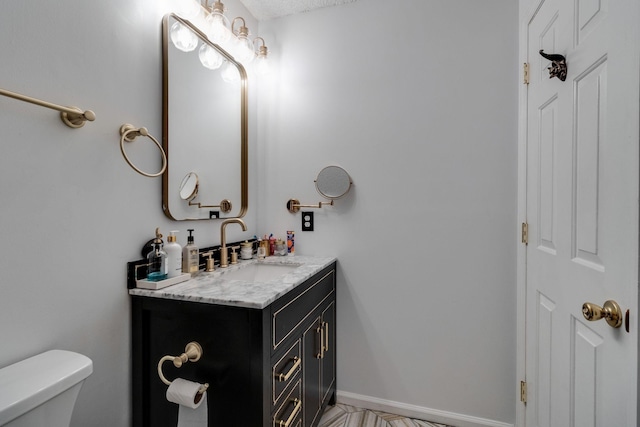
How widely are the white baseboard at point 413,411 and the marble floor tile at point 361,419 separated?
0.08 ft

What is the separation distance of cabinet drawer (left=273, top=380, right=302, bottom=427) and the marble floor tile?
52 cm

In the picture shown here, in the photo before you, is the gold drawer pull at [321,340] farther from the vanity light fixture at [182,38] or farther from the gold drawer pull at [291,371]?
the vanity light fixture at [182,38]

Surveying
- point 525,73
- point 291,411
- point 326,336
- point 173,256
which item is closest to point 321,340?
point 326,336

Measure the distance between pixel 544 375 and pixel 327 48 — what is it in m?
2.05

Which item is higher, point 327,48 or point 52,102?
point 327,48

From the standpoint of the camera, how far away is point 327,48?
1.92m

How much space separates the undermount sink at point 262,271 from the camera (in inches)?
64.4

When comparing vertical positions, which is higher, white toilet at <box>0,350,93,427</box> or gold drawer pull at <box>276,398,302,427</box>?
white toilet at <box>0,350,93,427</box>

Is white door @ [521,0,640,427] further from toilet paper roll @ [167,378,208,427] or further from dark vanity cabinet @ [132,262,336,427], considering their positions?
toilet paper roll @ [167,378,208,427]

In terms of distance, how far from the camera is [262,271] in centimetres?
174

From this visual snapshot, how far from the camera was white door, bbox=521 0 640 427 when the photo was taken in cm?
72

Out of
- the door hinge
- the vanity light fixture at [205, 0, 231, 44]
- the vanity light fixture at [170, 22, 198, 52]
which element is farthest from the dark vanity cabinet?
the door hinge

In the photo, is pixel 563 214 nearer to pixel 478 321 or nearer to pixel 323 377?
pixel 478 321

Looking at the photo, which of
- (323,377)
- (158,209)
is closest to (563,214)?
(323,377)
